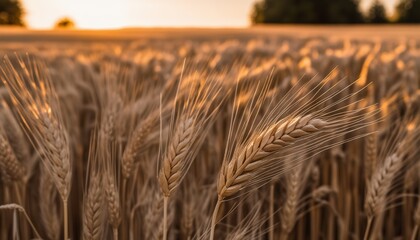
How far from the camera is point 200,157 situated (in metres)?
2.44

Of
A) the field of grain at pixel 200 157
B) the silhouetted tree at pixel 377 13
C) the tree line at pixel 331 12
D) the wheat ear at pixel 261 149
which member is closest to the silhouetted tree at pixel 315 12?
the tree line at pixel 331 12

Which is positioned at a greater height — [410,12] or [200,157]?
[200,157]

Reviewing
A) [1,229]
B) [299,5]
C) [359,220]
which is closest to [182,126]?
[1,229]

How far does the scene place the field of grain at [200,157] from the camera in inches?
44.1

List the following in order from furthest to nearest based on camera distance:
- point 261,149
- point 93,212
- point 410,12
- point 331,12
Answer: point 410,12 → point 331,12 → point 93,212 → point 261,149

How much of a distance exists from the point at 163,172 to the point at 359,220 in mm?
1650

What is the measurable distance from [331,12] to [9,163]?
43.0 metres

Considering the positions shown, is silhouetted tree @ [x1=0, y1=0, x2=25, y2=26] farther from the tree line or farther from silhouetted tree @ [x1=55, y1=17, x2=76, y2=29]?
the tree line

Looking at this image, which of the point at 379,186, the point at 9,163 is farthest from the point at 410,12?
the point at 9,163

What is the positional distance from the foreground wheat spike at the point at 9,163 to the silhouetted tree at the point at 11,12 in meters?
44.0

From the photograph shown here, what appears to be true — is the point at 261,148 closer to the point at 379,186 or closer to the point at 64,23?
the point at 379,186

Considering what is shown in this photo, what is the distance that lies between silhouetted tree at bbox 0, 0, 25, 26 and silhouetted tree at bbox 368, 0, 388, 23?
90.2 feet

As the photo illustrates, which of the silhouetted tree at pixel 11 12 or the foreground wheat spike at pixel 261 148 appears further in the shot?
the silhouetted tree at pixel 11 12

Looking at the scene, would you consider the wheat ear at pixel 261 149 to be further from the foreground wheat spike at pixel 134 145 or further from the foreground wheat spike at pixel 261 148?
the foreground wheat spike at pixel 134 145
